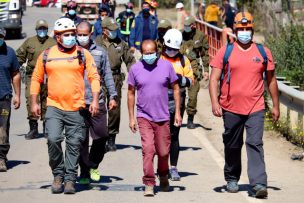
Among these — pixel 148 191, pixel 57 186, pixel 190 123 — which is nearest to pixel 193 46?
pixel 190 123

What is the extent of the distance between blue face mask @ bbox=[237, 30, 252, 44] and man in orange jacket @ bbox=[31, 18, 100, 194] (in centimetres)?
166

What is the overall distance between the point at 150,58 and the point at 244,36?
1.08 meters

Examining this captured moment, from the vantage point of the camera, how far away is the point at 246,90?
11.3 meters

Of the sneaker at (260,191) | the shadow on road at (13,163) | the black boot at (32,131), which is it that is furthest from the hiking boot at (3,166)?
the sneaker at (260,191)

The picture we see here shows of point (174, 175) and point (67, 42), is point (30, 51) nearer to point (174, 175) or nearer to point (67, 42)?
point (174, 175)

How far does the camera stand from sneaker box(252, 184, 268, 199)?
11102mm

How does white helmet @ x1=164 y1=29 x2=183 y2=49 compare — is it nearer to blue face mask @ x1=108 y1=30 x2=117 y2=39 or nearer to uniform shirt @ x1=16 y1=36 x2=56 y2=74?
blue face mask @ x1=108 y1=30 x2=117 y2=39

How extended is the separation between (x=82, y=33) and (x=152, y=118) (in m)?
1.46

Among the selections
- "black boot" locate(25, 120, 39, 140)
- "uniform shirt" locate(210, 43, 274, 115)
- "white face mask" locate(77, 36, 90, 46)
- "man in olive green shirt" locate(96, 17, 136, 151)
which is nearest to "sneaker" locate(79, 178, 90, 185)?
"white face mask" locate(77, 36, 90, 46)

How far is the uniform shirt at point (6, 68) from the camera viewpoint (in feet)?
43.9

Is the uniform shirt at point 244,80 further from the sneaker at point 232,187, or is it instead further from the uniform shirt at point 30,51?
the uniform shirt at point 30,51

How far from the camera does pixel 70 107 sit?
11.3 m

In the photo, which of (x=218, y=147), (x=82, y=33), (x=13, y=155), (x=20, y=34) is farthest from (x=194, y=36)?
(x=20, y=34)

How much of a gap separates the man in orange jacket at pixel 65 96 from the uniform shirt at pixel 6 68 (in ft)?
6.83
